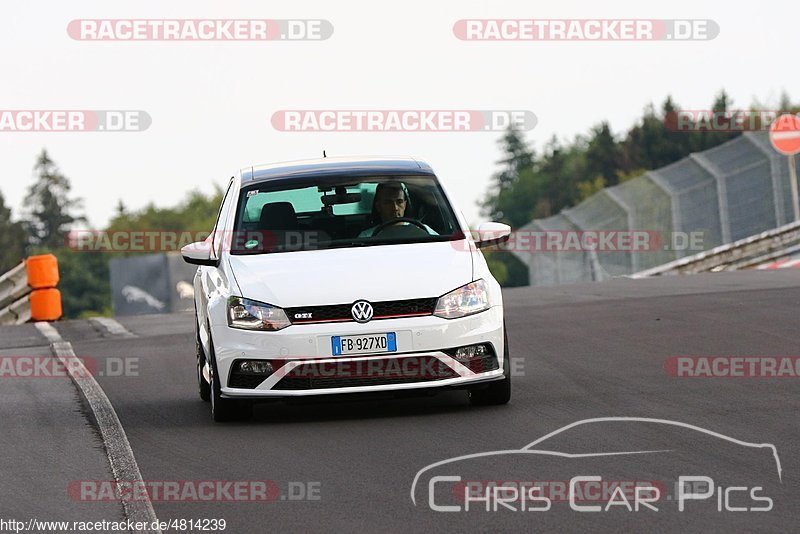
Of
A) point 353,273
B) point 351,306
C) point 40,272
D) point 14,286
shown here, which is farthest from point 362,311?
point 14,286

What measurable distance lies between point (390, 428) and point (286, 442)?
69cm

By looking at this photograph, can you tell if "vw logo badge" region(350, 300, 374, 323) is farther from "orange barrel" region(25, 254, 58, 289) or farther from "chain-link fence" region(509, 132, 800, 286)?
"chain-link fence" region(509, 132, 800, 286)

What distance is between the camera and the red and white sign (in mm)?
30328

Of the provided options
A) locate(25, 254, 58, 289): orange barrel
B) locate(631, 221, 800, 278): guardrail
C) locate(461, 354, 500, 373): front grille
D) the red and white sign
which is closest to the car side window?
locate(461, 354, 500, 373): front grille

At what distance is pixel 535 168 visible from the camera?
19112cm

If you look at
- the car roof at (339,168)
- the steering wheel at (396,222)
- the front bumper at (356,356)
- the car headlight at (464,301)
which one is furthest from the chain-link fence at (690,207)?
the front bumper at (356,356)

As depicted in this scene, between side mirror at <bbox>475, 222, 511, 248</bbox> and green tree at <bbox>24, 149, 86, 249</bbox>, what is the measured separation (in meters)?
172

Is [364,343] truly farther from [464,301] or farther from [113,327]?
[113,327]

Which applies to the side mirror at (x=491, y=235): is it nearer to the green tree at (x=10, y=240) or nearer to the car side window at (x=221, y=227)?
the car side window at (x=221, y=227)

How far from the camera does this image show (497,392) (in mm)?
9930

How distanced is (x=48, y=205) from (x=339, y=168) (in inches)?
6884

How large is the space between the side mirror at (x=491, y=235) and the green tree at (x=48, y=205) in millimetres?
171606

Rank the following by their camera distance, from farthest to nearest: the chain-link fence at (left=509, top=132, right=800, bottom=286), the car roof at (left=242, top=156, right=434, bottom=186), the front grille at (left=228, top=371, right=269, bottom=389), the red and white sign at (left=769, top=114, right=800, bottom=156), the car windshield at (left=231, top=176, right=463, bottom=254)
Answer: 1. the chain-link fence at (left=509, top=132, right=800, bottom=286)
2. the red and white sign at (left=769, top=114, right=800, bottom=156)
3. the car roof at (left=242, top=156, right=434, bottom=186)
4. the car windshield at (left=231, top=176, right=463, bottom=254)
5. the front grille at (left=228, top=371, right=269, bottom=389)

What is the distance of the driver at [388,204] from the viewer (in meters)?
10.5
